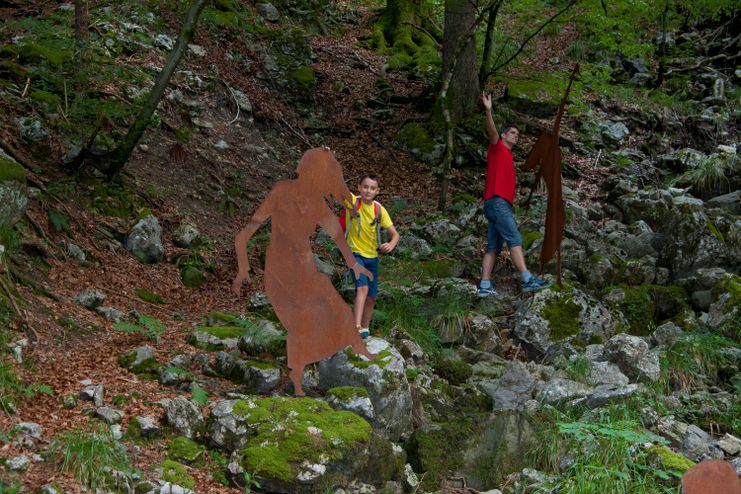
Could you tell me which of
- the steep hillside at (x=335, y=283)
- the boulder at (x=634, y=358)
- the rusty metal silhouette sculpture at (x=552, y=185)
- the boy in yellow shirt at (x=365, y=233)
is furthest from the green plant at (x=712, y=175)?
the boy in yellow shirt at (x=365, y=233)

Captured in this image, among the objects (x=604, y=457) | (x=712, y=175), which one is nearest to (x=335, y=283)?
(x=604, y=457)

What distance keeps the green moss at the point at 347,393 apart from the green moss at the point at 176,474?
1291mm

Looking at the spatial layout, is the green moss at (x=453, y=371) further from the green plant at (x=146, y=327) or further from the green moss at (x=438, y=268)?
the green plant at (x=146, y=327)

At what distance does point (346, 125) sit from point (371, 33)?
470 cm

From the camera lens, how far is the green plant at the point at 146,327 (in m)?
6.30

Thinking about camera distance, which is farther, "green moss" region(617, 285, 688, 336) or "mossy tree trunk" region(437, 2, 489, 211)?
"mossy tree trunk" region(437, 2, 489, 211)

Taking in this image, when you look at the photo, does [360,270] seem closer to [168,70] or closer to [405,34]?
[168,70]

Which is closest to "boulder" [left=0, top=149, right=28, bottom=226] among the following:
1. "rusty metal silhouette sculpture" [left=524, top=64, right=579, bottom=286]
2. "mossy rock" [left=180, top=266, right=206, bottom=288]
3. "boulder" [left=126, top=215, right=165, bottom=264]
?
"boulder" [left=126, top=215, right=165, bottom=264]

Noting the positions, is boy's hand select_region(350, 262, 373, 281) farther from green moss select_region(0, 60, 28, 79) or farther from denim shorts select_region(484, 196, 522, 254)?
green moss select_region(0, 60, 28, 79)

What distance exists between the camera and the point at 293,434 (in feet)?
15.8

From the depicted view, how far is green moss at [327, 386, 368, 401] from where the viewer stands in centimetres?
541

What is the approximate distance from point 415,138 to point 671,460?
864 centimetres

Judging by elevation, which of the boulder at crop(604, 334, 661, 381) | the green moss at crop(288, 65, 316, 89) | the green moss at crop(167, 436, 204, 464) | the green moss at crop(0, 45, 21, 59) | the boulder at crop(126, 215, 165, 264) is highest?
the green moss at crop(288, 65, 316, 89)

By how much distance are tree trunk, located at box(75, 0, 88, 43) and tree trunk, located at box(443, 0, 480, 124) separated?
545cm
